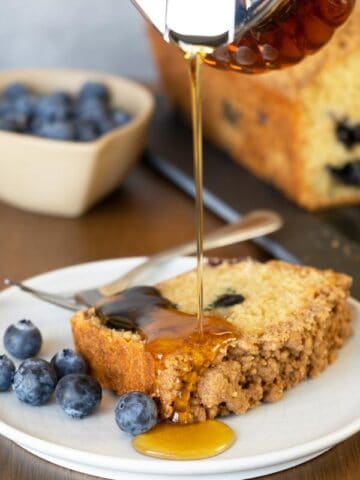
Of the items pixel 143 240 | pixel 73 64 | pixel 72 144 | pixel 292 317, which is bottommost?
pixel 73 64

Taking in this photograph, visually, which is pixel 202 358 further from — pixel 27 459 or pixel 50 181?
pixel 50 181

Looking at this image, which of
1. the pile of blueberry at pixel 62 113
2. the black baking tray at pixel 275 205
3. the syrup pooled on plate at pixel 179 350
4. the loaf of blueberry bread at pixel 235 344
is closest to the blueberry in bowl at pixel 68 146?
the pile of blueberry at pixel 62 113

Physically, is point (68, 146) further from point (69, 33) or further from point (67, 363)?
point (69, 33)

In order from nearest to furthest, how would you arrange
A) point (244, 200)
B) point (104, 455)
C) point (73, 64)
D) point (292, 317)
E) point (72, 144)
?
point (104, 455), point (292, 317), point (72, 144), point (244, 200), point (73, 64)

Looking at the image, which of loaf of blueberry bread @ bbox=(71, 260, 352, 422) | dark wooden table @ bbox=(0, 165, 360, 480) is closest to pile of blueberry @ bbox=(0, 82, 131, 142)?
dark wooden table @ bbox=(0, 165, 360, 480)

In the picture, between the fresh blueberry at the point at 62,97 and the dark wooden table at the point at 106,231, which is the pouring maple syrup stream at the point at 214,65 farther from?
the fresh blueberry at the point at 62,97

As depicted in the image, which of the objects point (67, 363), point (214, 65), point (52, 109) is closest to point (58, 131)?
point (52, 109)

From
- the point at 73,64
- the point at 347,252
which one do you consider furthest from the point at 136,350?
the point at 73,64
